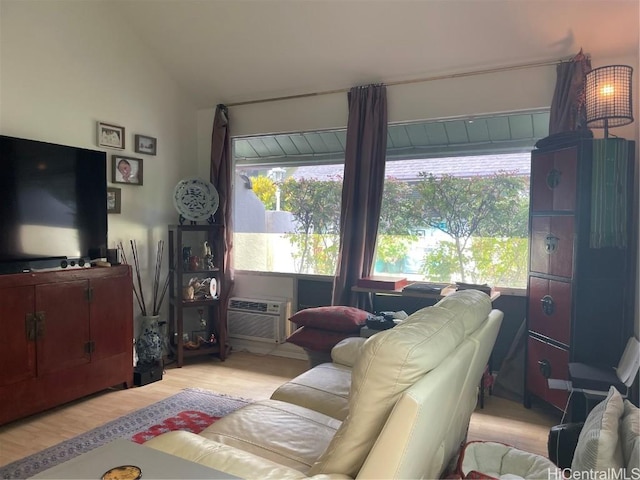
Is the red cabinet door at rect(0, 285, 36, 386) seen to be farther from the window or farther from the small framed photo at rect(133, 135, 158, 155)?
the window

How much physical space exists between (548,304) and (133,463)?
2591 millimetres

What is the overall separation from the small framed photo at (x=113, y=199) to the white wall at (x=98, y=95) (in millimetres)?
64

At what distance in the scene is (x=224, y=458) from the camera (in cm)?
138

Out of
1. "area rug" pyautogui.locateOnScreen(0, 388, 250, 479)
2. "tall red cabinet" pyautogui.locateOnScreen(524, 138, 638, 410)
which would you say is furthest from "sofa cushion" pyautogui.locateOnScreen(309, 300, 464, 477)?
"tall red cabinet" pyautogui.locateOnScreen(524, 138, 638, 410)

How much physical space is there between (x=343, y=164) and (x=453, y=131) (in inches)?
38.9

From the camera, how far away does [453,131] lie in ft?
12.2

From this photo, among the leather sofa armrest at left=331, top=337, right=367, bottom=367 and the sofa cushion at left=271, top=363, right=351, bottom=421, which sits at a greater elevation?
the leather sofa armrest at left=331, top=337, right=367, bottom=367

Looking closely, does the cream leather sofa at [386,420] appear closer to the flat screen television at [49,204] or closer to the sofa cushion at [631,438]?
the sofa cushion at [631,438]

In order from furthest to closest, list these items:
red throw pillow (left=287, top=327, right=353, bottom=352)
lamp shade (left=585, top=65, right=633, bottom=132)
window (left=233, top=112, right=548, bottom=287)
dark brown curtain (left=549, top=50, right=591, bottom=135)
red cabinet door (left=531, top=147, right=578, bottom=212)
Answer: window (left=233, top=112, right=548, bottom=287) → red throw pillow (left=287, top=327, right=353, bottom=352) → dark brown curtain (left=549, top=50, right=591, bottom=135) → red cabinet door (left=531, top=147, right=578, bottom=212) → lamp shade (left=585, top=65, right=633, bottom=132)

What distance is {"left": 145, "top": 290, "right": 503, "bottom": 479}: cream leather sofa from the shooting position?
1.17 m

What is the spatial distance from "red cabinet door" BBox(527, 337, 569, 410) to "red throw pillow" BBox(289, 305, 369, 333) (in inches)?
45.0

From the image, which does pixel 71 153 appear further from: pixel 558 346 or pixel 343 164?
pixel 558 346

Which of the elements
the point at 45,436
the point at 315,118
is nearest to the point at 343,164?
the point at 315,118

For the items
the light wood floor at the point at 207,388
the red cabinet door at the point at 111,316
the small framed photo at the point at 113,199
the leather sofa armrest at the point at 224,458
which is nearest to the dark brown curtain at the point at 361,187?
the light wood floor at the point at 207,388
